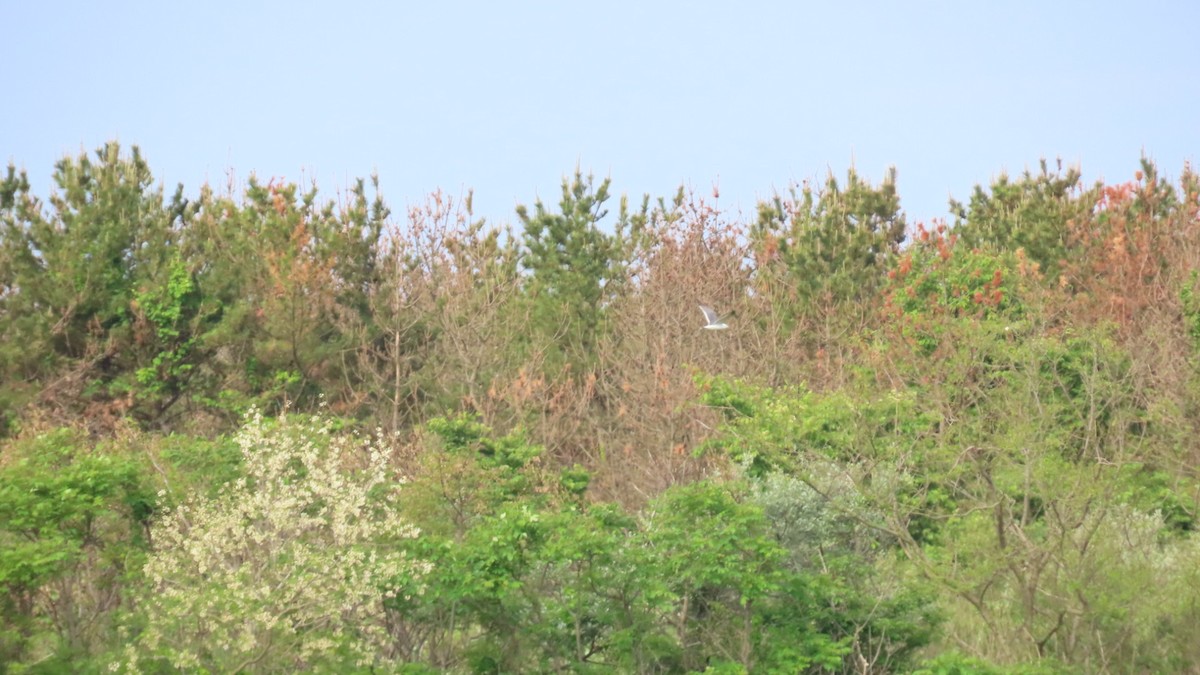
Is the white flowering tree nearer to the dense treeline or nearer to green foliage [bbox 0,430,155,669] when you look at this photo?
the dense treeline

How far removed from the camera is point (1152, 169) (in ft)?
117

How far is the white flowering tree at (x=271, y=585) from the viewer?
12578 millimetres

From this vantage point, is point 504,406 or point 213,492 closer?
point 213,492

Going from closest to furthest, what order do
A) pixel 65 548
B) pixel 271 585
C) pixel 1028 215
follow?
pixel 271 585 → pixel 65 548 → pixel 1028 215

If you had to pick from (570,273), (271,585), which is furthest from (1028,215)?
(271,585)

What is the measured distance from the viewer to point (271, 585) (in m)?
13.0

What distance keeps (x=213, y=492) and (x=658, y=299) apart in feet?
42.9

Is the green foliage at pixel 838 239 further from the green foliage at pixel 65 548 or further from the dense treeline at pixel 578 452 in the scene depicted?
the green foliage at pixel 65 548

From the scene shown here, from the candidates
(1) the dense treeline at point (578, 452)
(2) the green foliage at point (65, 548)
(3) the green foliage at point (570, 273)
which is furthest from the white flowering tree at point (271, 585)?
(3) the green foliage at point (570, 273)

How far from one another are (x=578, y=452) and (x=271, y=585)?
1712 cm

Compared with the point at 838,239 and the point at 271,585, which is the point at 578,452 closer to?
the point at 838,239

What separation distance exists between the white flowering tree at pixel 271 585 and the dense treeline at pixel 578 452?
0.05 m

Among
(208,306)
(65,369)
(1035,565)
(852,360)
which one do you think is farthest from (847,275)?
(1035,565)

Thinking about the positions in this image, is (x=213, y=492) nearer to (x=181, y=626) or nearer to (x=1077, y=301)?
(x=181, y=626)
